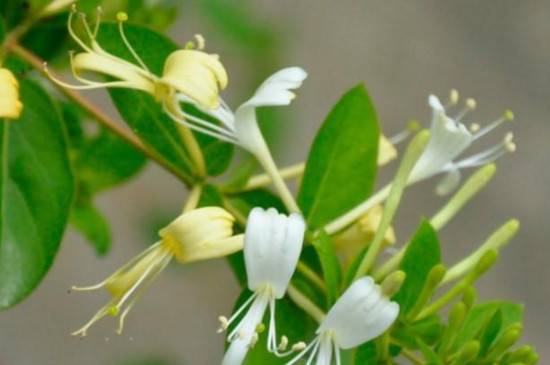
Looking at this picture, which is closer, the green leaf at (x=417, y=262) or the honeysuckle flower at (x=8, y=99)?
the honeysuckle flower at (x=8, y=99)

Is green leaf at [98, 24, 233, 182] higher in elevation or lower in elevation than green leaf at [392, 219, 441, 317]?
higher

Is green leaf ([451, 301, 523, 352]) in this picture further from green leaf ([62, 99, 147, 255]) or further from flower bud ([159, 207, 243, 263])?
green leaf ([62, 99, 147, 255])

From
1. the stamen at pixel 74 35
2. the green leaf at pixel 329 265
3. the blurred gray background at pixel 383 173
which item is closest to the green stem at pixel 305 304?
the green leaf at pixel 329 265

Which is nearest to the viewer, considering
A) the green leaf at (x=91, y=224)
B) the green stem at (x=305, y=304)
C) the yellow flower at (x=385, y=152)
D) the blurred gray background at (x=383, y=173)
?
the green stem at (x=305, y=304)

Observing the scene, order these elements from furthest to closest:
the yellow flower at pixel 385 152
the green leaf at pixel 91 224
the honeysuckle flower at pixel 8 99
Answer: the green leaf at pixel 91 224
the yellow flower at pixel 385 152
the honeysuckle flower at pixel 8 99

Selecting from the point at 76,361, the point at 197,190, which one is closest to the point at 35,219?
the point at 197,190

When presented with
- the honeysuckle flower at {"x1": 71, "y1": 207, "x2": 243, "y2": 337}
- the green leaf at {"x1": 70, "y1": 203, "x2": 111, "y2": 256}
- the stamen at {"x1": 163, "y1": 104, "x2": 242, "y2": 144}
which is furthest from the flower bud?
the green leaf at {"x1": 70, "y1": 203, "x2": 111, "y2": 256}

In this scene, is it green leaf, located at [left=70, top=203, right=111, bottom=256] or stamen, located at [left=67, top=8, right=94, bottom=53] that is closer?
stamen, located at [left=67, top=8, right=94, bottom=53]

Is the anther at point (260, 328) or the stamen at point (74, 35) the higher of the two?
the stamen at point (74, 35)

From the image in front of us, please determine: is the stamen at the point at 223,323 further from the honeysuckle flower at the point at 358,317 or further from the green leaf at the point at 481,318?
the green leaf at the point at 481,318
